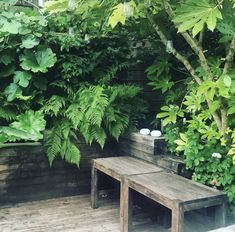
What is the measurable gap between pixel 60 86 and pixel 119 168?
1.13 m

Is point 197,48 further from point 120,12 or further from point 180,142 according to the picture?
point 180,142

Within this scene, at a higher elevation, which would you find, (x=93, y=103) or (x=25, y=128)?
(x=93, y=103)

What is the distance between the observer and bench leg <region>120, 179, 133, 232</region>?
2.76 metres

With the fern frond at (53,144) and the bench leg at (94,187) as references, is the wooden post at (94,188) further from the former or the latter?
the fern frond at (53,144)

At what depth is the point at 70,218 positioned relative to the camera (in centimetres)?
309

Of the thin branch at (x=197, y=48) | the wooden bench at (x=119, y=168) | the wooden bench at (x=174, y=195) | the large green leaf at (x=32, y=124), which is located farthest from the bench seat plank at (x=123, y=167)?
the thin branch at (x=197, y=48)

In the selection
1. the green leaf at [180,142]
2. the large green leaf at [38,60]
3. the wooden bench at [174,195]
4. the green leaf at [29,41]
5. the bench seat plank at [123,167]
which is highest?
the green leaf at [29,41]

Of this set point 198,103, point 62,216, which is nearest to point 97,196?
point 62,216

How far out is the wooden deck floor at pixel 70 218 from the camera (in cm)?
288

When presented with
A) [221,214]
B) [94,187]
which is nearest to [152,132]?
[94,187]

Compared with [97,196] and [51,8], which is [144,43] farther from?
[97,196]

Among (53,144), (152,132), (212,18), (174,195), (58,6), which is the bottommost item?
(174,195)

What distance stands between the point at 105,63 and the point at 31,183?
58.5 inches

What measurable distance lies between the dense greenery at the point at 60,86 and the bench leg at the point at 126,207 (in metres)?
0.75
